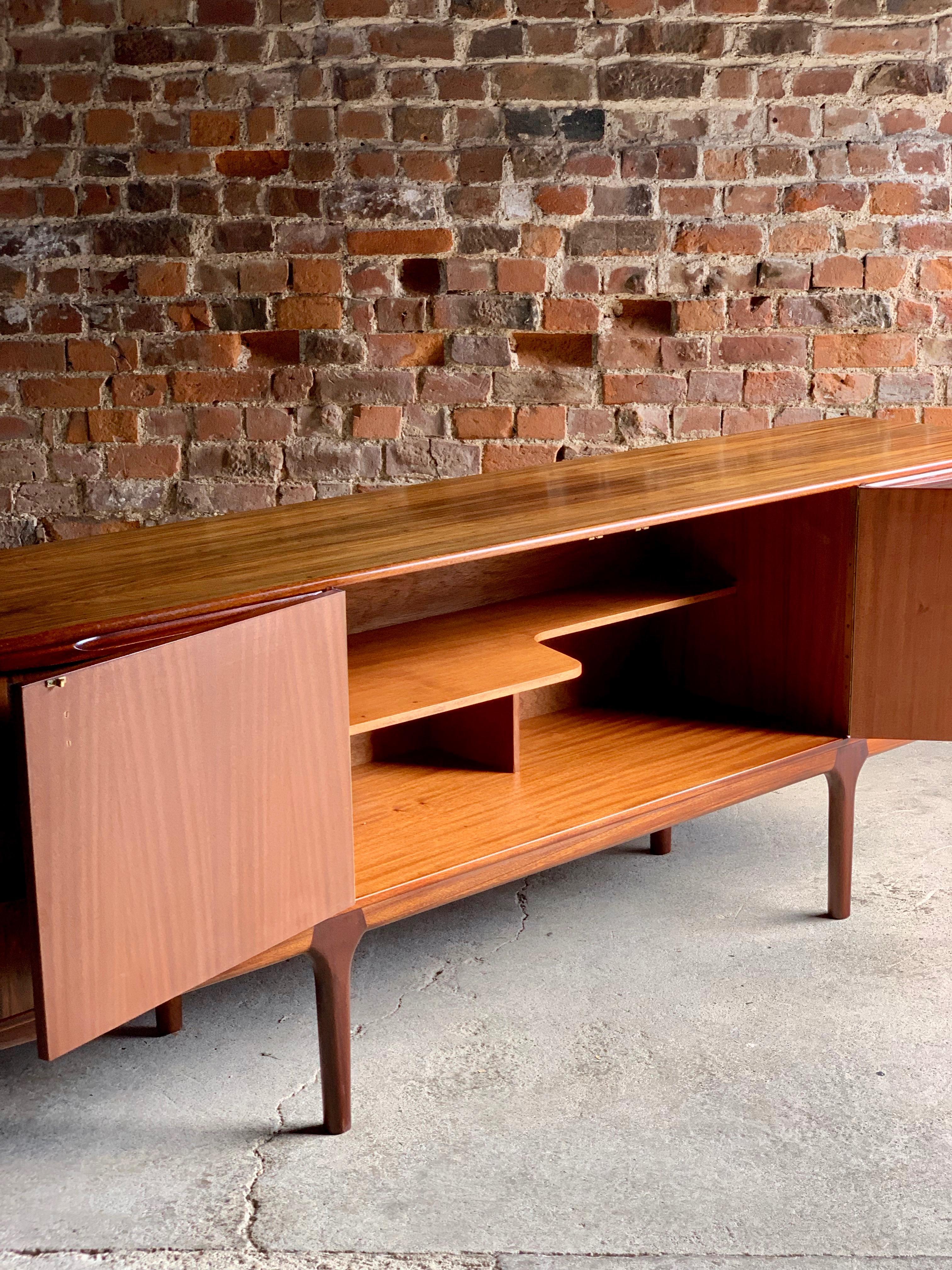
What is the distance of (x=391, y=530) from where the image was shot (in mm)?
2221

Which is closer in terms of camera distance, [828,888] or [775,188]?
[828,888]

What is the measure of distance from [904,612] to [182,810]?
1.50 meters

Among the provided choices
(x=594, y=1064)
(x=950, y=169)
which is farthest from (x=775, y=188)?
(x=594, y=1064)

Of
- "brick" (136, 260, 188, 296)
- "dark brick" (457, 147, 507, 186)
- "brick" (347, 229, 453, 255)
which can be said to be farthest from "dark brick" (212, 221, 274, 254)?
"dark brick" (457, 147, 507, 186)

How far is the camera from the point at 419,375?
3.98 metres

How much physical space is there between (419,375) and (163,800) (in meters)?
2.47

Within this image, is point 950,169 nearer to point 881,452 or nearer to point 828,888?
point 881,452

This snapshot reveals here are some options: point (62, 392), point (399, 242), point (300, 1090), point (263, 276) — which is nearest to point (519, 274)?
point (399, 242)

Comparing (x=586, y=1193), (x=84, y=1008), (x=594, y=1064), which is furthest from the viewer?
(x=594, y=1064)

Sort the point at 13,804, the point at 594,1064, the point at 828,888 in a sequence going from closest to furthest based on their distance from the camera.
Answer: the point at 13,804, the point at 594,1064, the point at 828,888

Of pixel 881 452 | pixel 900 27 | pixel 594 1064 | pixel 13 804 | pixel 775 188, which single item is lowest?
pixel 594 1064

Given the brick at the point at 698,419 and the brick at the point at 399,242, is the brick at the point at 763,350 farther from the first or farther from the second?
the brick at the point at 399,242

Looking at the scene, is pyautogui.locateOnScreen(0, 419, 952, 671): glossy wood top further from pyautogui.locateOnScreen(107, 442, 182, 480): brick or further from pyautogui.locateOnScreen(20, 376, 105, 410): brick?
pyautogui.locateOnScreen(20, 376, 105, 410): brick

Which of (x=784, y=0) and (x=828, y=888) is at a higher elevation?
(x=784, y=0)
